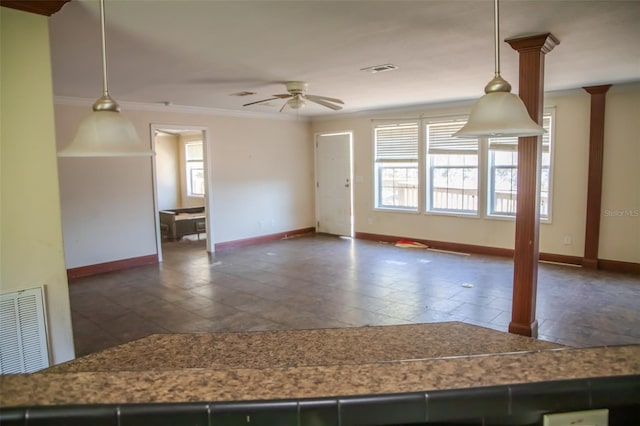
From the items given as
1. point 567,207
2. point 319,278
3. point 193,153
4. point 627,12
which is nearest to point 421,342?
point 627,12

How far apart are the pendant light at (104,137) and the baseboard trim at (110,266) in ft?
16.2

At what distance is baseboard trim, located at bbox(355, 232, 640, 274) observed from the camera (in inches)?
222

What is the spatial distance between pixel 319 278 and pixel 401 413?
4825mm

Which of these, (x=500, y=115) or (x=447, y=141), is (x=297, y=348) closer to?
(x=500, y=115)

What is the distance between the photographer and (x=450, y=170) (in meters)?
7.19

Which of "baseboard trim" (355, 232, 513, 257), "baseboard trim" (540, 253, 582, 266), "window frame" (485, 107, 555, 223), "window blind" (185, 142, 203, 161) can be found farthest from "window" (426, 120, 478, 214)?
"window blind" (185, 142, 203, 161)

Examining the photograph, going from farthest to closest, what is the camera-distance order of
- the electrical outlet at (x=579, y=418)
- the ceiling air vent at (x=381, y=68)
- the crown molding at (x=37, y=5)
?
the ceiling air vent at (x=381, y=68) < the crown molding at (x=37, y=5) < the electrical outlet at (x=579, y=418)

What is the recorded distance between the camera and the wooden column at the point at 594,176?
5.57m

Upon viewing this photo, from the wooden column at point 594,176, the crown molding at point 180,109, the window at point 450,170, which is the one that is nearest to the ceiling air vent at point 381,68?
the window at point 450,170

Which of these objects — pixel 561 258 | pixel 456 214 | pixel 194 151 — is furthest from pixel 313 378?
pixel 194 151

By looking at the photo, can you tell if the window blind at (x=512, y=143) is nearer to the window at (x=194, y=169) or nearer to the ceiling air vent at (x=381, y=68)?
the ceiling air vent at (x=381, y=68)

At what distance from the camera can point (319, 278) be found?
565 centimetres

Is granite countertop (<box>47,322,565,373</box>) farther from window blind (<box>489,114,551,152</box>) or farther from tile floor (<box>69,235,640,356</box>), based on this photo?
window blind (<box>489,114,551,152</box>)

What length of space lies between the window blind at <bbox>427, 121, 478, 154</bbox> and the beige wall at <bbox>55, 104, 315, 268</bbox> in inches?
106
